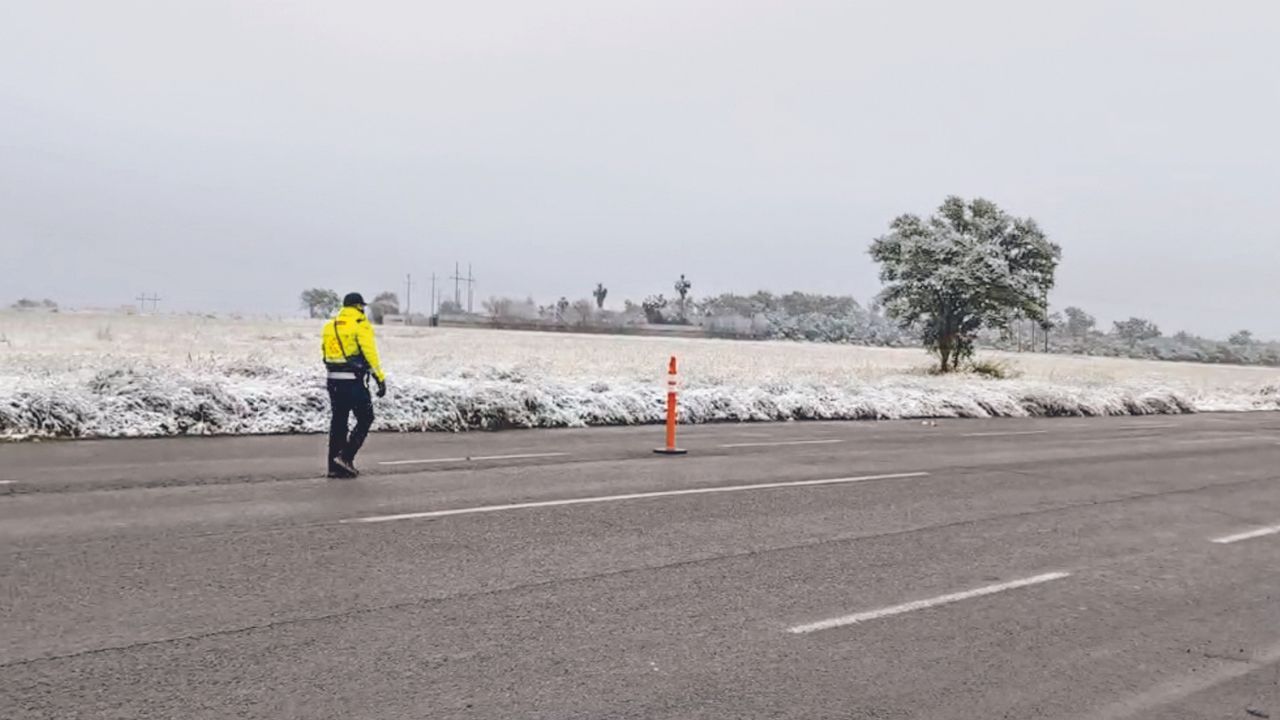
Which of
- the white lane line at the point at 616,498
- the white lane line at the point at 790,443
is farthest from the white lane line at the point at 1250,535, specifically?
the white lane line at the point at 790,443

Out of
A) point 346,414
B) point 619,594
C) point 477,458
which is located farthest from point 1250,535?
point 346,414

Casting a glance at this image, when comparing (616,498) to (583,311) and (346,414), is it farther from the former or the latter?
(583,311)

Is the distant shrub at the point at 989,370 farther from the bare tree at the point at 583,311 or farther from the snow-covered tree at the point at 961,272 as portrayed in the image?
the bare tree at the point at 583,311

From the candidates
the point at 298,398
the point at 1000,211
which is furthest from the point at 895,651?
the point at 1000,211

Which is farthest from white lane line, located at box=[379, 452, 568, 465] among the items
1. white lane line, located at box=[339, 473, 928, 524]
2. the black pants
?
white lane line, located at box=[339, 473, 928, 524]

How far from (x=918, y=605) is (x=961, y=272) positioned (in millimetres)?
32277

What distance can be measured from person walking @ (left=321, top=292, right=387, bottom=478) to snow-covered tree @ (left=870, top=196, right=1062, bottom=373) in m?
29.4

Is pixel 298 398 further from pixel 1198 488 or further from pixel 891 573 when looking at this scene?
pixel 1198 488

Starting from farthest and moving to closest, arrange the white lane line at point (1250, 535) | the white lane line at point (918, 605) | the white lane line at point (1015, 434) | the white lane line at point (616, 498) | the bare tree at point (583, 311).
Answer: the bare tree at point (583, 311) → the white lane line at point (1015, 434) → the white lane line at point (1250, 535) → the white lane line at point (616, 498) → the white lane line at point (918, 605)

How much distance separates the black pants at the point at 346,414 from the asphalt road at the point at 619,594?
0.45 meters

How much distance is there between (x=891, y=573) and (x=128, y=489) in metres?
7.20

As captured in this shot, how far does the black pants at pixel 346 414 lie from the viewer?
10.4 metres

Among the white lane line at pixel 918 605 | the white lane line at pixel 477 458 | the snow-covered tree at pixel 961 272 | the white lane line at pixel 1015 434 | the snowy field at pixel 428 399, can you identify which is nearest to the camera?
the white lane line at pixel 918 605

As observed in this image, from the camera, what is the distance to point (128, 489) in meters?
9.20
